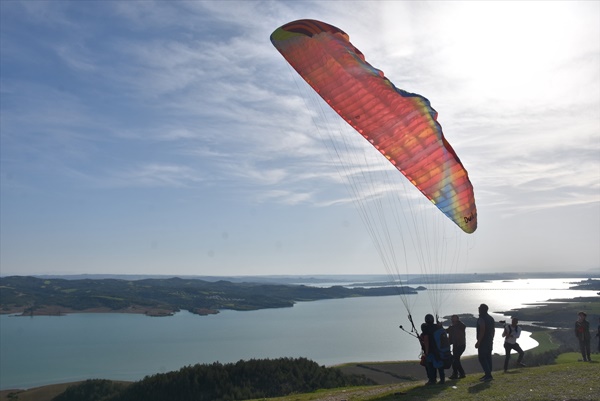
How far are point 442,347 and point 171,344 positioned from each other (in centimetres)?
6308

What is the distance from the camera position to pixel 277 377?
2386 cm

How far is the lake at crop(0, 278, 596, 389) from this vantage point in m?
49.5

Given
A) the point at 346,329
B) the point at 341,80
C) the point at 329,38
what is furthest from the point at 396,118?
the point at 346,329

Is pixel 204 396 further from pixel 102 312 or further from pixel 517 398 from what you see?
pixel 102 312

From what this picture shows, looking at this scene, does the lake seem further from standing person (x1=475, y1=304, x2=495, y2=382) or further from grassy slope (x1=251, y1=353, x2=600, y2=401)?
standing person (x1=475, y1=304, x2=495, y2=382)

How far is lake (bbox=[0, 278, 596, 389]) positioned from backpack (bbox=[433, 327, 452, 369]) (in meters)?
36.6

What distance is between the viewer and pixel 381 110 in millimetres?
10117

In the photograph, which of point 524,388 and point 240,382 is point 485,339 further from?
point 240,382

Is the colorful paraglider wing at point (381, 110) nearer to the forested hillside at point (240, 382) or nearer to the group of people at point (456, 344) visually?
the group of people at point (456, 344)

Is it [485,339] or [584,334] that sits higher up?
[485,339]

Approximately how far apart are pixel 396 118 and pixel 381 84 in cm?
81

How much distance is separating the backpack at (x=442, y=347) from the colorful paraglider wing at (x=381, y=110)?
2615 millimetres

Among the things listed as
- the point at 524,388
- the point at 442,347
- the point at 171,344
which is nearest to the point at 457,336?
the point at 442,347

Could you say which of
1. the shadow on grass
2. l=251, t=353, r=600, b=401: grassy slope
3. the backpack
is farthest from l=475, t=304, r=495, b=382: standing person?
the backpack
